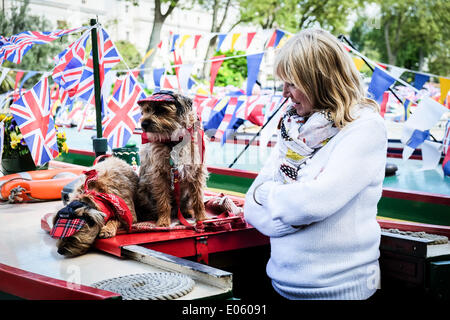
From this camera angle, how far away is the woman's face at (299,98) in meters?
2.18

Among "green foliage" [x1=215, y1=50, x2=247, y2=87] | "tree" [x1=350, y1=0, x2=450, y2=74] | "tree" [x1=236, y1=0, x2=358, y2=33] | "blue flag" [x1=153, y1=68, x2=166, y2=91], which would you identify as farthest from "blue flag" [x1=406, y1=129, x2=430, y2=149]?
"tree" [x1=350, y1=0, x2=450, y2=74]

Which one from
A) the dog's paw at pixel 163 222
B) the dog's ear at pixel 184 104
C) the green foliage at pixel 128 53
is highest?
the green foliage at pixel 128 53

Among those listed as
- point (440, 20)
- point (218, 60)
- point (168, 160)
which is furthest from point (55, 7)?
point (168, 160)

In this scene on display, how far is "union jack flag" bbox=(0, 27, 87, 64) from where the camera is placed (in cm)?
438

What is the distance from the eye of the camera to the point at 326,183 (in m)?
1.96

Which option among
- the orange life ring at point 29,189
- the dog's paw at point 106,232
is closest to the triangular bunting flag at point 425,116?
the dog's paw at point 106,232

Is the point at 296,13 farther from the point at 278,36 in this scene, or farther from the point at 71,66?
the point at 71,66

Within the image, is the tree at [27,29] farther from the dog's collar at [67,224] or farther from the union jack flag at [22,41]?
the dog's collar at [67,224]

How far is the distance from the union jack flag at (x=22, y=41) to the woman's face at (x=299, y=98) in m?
2.82

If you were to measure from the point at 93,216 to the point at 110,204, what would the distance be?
0.16 metres

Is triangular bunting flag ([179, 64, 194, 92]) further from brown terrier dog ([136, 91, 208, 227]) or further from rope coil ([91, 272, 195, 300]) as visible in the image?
rope coil ([91, 272, 195, 300])
